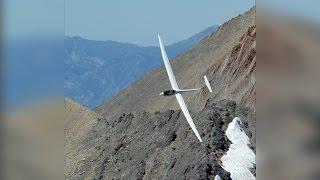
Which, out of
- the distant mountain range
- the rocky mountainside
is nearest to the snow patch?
the rocky mountainside

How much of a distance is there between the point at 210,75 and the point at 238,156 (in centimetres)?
595

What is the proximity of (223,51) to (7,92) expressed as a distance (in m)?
11.8

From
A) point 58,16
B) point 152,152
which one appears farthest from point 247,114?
point 58,16

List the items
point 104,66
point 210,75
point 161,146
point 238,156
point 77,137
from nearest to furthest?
point 238,156
point 161,146
point 77,137
point 210,75
point 104,66

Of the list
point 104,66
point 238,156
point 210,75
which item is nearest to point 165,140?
point 238,156

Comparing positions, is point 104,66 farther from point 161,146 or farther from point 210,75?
point 161,146

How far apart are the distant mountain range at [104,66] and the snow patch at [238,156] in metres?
9.12

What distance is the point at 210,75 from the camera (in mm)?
11320

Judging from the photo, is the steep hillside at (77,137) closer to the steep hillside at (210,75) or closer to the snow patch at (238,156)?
the snow patch at (238,156)

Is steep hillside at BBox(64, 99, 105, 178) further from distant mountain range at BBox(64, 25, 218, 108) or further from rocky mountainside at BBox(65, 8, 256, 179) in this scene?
distant mountain range at BBox(64, 25, 218, 108)

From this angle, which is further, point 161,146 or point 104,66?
point 104,66

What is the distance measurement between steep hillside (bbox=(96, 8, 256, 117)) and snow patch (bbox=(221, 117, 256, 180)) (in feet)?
10.9

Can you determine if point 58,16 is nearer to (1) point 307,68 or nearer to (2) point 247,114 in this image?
(1) point 307,68

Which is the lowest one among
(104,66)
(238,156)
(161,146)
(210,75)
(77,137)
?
(238,156)
